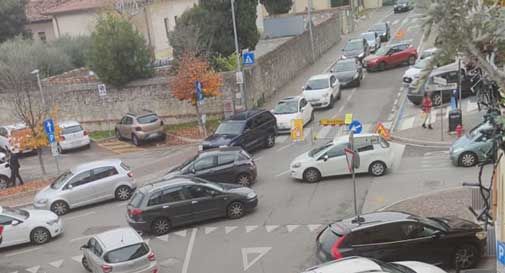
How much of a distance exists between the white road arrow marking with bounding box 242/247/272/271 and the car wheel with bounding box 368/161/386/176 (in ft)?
20.6

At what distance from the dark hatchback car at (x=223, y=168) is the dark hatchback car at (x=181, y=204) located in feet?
8.24

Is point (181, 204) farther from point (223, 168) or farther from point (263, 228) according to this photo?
point (223, 168)

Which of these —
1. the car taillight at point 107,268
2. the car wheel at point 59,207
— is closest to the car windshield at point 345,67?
the car wheel at point 59,207

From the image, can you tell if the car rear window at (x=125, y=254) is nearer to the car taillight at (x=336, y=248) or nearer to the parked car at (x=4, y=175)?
the car taillight at (x=336, y=248)

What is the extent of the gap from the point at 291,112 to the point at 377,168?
9.12m

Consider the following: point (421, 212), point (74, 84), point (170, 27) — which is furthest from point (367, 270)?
point (170, 27)

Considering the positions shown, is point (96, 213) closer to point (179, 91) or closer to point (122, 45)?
point (179, 91)

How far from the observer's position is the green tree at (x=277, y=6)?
55062 mm

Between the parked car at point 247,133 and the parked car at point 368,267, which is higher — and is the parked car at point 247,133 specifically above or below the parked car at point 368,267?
below

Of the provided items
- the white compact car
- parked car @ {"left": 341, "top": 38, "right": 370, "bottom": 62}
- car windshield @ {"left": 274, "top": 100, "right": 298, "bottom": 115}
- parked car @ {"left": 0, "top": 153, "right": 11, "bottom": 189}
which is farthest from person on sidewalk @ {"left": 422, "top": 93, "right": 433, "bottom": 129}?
parked car @ {"left": 0, "top": 153, "right": 11, "bottom": 189}

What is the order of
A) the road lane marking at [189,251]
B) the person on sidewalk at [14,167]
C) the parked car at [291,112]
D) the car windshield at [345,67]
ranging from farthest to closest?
the car windshield at [345,67]
the parked car at [291,112]
the person on sidewalk at [14,167]
the road lane marking at [189,251]

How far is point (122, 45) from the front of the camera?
33.7 metres

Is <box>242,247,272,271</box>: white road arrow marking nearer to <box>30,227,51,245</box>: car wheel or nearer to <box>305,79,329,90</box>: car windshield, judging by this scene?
<box>30,227,51,245</box>: car wheel

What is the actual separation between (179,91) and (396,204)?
15.5m
